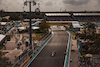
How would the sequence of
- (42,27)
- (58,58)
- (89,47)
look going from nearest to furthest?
(58,58) < (89,47) < (42,27)

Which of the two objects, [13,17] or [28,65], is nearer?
[28,65]

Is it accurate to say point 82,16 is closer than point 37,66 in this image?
No

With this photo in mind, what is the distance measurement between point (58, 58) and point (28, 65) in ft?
17.1

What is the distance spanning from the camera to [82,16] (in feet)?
396

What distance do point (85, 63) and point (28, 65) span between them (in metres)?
9.86

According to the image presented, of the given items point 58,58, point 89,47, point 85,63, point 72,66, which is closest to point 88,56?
point 85,63

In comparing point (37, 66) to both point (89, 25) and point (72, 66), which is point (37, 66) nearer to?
point (72, 66)

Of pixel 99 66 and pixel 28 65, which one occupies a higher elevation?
pixel 28 65

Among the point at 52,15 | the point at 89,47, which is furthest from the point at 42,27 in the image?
the point at 52,15

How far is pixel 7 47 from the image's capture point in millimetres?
34844

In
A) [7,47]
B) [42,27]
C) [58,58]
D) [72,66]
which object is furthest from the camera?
[42,27]

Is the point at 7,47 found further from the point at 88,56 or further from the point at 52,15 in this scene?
the point at 52,15

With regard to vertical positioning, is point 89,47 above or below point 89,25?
below

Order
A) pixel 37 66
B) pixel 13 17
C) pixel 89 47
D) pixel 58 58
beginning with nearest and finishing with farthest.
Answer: pixel 37 66 < pixel 58 58 < pixel 89 47 < pixel 13 17
